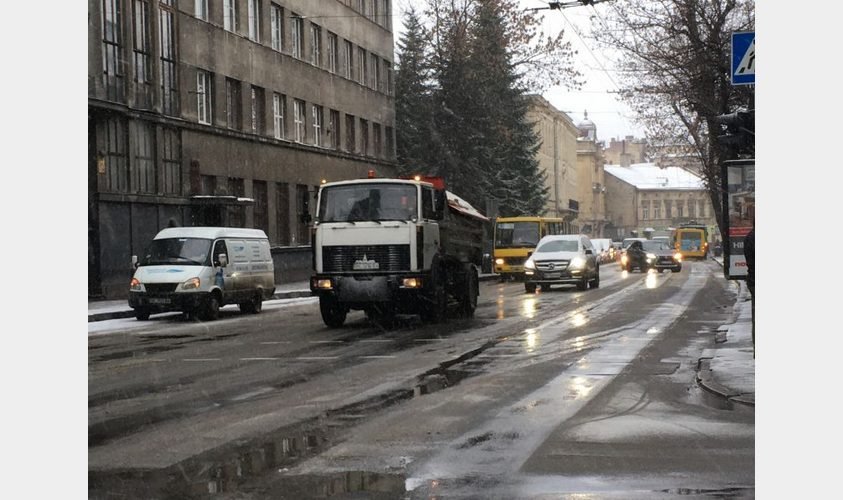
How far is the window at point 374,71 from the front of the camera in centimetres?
5430

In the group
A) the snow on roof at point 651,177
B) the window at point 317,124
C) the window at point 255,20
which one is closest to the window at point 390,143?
the window at point 317,124

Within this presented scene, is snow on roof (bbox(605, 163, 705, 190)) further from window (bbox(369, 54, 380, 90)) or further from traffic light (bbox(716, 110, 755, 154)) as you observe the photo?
traffic light (bbox(716, 110, 755, 154))

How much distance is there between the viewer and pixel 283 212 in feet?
145

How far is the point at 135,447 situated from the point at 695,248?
3125 inches

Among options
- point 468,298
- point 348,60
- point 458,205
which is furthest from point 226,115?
point 468,298

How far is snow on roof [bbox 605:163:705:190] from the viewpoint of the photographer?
14150 cm

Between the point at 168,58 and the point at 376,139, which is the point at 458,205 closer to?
the point at 168,58

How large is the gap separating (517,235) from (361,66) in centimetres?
1181

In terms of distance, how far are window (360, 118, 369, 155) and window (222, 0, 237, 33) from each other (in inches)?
523

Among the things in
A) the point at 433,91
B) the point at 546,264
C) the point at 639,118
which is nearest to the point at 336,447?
the point at 546,264

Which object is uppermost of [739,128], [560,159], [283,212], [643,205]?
[560,159]

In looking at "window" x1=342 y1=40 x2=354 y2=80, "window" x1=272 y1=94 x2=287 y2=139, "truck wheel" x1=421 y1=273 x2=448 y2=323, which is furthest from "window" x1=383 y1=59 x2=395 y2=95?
"truck wheel" x1=421 y1=273 x2=448 y2=323

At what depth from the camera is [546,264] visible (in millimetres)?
34000

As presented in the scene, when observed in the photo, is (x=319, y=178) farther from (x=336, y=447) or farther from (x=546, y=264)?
(x=336, y=447)
